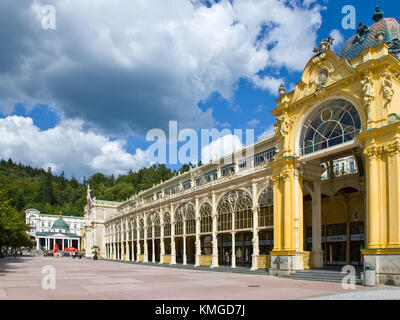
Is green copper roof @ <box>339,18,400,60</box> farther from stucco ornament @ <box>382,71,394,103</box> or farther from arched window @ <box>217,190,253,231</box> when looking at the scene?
arched window @ <box>217,190,253,231</box>

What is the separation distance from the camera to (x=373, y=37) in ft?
96.3

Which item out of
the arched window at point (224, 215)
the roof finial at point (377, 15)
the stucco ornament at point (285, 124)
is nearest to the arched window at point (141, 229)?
the arched window at point (224, 215)

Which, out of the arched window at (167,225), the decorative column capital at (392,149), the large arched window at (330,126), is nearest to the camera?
the decorative column capital at (392,149)

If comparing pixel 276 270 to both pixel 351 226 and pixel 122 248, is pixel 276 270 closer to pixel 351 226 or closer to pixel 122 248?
pixel 351 226

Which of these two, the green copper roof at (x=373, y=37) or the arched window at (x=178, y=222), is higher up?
the green copper roof at (x=373, y=37)

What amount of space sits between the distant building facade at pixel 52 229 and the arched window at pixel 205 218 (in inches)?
4361

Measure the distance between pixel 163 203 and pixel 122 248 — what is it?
22.7 metres

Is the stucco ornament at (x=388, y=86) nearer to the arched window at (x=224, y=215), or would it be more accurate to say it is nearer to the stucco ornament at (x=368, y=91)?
the stucco ornament at (x=368, y=91)

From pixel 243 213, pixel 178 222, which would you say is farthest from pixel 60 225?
pixel 243 213

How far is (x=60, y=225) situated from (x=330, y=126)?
14654 centimetres

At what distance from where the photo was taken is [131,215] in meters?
64.3

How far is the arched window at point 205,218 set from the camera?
40.9m

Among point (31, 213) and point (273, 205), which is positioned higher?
point (273, 205)
